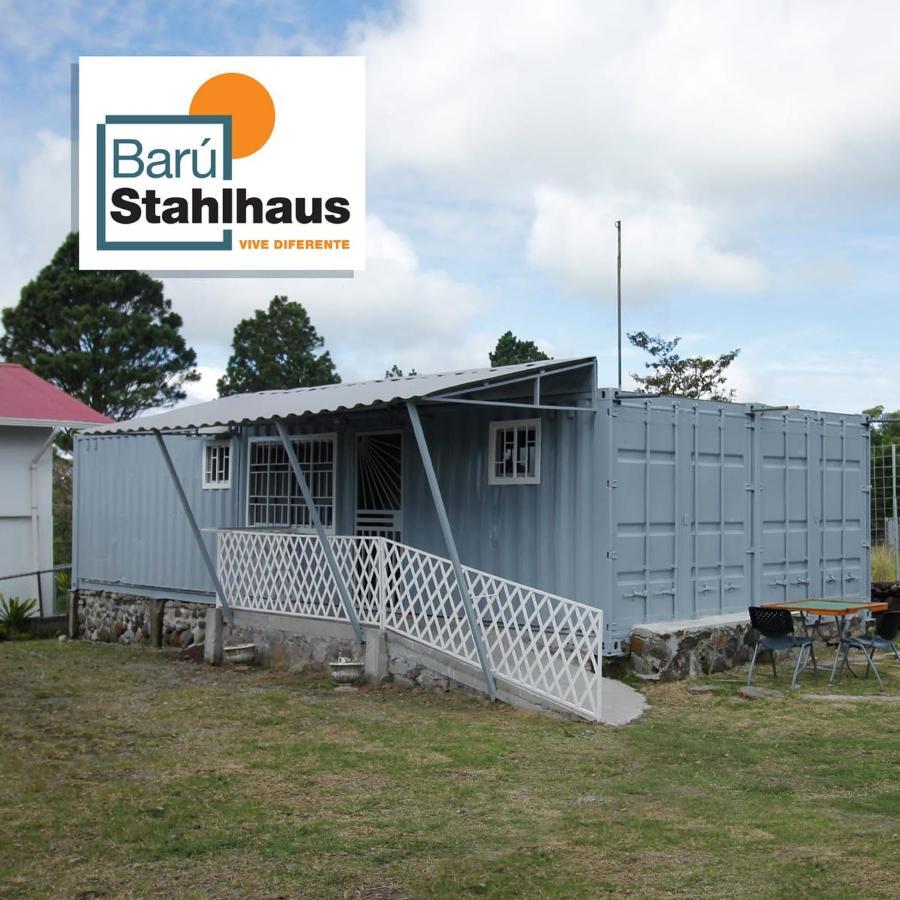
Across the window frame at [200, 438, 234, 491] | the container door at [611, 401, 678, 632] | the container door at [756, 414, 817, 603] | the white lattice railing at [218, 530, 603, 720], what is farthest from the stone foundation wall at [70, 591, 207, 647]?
the container door at [756, 414, 817, 603]

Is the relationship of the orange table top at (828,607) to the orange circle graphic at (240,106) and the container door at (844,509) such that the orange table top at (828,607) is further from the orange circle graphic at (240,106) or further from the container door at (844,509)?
the orange circle graphic at (240,106)

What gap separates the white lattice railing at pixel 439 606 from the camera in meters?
9.28

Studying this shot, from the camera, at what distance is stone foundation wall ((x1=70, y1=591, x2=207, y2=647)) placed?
14.6 metres

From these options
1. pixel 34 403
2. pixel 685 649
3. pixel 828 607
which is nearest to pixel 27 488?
pixel 34 403

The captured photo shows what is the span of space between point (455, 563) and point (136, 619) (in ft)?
25.9

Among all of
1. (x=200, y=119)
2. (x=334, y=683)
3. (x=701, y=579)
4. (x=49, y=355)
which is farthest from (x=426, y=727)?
(x=49, y=355)

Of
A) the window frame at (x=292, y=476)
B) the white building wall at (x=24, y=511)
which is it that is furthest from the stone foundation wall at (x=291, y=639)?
the white building wall at (x=24, y=511)

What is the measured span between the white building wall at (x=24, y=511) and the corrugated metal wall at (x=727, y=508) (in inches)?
406

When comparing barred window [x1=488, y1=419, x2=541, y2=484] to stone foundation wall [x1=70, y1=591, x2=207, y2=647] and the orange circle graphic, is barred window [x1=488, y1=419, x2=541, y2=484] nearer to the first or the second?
stone foundation wall [x1=70, y1=591, x2=207, y2=647]

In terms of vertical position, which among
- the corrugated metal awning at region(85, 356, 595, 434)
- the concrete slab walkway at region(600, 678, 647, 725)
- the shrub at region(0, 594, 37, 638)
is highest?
the corrugated metal awning at region(85, 356, 595, 434)

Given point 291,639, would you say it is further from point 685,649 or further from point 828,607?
point 828,607

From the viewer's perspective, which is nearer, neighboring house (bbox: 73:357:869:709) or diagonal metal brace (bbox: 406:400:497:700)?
diagonal metal brace (bbox: 406:400:497:700)

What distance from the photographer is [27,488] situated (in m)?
17.2

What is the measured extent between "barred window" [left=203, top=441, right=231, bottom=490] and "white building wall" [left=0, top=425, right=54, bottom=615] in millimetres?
3886
